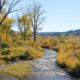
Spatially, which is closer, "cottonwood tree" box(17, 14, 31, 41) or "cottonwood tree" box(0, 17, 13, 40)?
"cottonwood tree" box(0, 17, 13, 40)

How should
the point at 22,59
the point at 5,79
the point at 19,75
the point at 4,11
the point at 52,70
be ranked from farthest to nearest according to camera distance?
the point at 4,11 < the point at 22,59 < the point at 52,70 < the point at 19,75 < the point at 5,79

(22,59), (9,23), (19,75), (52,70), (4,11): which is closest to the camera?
(19,75)

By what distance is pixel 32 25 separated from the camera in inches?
3009

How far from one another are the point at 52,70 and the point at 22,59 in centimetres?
1042

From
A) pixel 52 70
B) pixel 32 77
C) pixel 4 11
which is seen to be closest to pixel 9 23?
pixel 4 11

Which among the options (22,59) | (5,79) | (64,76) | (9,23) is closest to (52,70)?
(64,76)

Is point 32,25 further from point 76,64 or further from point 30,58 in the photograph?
point 76,64

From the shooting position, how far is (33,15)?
249 ft

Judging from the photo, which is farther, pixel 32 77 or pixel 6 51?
pixel 6 51

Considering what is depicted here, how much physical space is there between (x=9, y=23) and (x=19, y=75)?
47.5 metres

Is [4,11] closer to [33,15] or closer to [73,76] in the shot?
[73,76]

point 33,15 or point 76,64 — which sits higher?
point 33,15

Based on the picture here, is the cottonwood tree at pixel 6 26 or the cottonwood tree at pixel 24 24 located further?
the cottonwood tree at pixel 24 24

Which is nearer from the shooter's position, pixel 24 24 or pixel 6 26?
pixel 6 26
